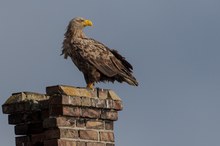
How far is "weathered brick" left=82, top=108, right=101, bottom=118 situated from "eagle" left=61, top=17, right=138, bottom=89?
10.9ft

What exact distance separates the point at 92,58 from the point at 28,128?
4304 mm

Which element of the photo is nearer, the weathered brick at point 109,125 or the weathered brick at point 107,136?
the weathered brick at point 107,136

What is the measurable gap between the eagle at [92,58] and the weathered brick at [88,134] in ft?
11.4

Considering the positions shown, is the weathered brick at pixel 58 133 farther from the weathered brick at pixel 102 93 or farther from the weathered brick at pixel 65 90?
the weathered brick at pixel 102 93

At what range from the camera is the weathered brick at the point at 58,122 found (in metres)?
6.78

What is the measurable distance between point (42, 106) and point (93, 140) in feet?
2.01

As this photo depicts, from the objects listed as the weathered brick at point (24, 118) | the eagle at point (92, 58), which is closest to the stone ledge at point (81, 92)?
the weathered brick at point (24, 118)

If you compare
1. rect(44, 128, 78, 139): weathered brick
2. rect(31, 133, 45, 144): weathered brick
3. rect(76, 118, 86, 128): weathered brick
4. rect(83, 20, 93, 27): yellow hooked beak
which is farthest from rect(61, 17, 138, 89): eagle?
rect(44, 128, 78, 139): weathered brick

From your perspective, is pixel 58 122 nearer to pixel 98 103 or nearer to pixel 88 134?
pixel 88 134

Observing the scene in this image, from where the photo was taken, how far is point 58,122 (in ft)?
22.3

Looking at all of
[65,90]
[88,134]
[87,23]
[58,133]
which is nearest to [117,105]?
[88,134]

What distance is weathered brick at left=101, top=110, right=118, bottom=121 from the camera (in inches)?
290

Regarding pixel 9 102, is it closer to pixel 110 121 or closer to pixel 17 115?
pixel 17 115

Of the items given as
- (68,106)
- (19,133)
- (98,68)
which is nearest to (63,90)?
(68,106)
